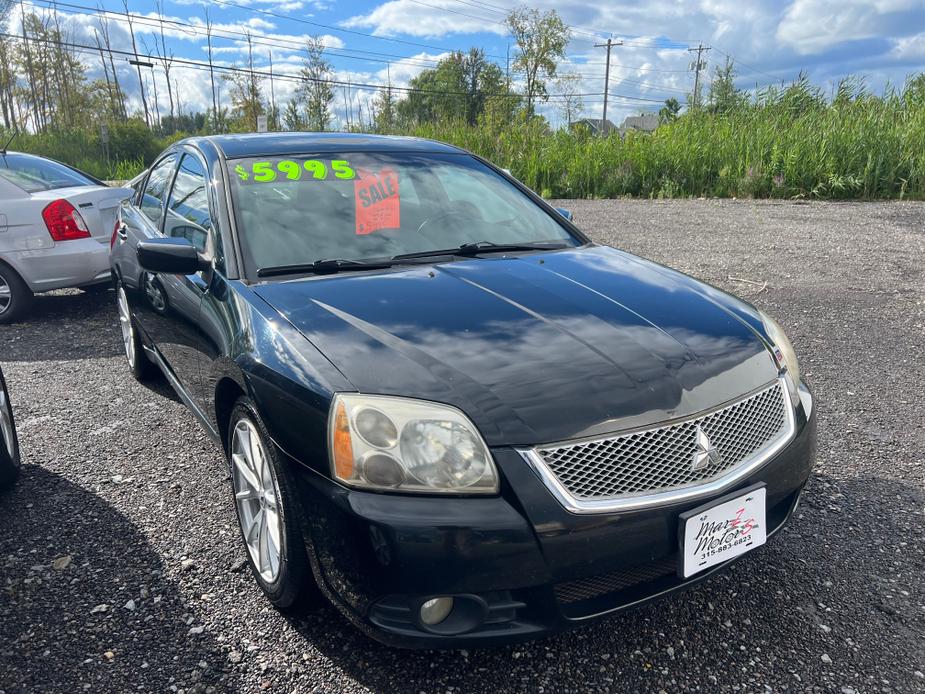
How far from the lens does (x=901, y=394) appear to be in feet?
12.9

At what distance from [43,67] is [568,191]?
3761 centimetres

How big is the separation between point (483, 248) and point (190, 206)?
137 centimetres

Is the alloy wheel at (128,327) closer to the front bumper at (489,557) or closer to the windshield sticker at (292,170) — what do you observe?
the windshield sticker at (292,170)

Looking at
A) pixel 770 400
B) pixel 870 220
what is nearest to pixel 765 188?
pixel 870 220

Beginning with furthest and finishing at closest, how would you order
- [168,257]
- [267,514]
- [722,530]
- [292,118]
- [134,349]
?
[292,118] < [134,349] < [168,257] < [267,514] < [722,530]

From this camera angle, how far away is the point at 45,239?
556 centimetres

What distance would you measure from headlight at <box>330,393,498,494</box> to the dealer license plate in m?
0.53

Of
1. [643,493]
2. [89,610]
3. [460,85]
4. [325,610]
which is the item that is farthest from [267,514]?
[460,85]

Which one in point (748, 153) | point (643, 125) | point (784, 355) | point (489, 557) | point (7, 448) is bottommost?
point (7, 448)

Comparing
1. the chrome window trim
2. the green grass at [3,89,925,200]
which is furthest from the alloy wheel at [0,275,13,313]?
the green grass at [3,89,925,200]

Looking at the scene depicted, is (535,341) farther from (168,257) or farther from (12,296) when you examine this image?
(12,296)

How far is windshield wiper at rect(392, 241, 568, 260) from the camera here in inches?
109

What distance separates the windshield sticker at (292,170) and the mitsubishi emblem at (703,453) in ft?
6.09

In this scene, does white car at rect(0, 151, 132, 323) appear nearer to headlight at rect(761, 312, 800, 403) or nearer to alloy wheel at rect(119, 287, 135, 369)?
alloy wheel at rect(119, 287, 135, 369)
